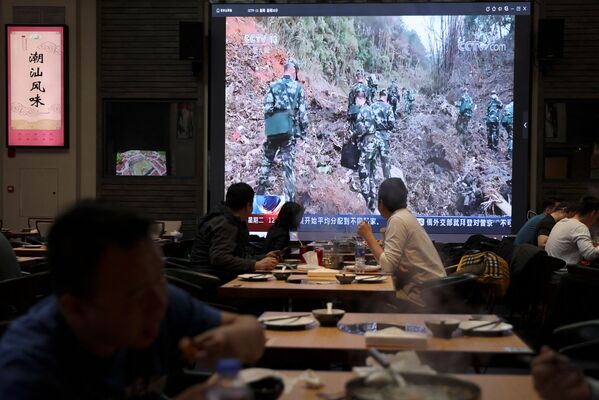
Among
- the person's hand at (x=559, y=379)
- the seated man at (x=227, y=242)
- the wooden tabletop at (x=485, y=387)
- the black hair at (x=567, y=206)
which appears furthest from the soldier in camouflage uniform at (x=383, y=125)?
the person's hand at (x=559, y=379)

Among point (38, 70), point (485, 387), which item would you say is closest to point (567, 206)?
A: point (485, 387)

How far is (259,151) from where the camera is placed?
9391 millimetres

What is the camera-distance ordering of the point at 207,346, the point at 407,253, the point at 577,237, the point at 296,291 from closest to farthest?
1. the point at 207,346
2. the point at 296,291
3. the point at 407,253
4. the point at 577,237

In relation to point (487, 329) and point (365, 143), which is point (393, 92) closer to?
point (365, 143)

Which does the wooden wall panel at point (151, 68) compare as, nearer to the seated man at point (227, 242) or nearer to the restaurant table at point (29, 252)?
the restaurant table at point (29, 252)

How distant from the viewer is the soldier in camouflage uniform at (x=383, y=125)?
9297 millimetres

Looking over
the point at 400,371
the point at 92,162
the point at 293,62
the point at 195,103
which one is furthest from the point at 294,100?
the point at 400,371

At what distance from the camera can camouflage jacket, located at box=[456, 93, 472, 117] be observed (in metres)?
9.21

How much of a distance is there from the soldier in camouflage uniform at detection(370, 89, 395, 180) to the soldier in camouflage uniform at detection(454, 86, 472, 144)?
2.78 ft

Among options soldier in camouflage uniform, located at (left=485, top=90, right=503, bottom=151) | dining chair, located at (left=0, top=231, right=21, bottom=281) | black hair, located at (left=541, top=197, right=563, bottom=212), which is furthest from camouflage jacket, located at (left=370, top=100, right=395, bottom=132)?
dining chair, located at (left=0, top=231, right=21, bottom=281)

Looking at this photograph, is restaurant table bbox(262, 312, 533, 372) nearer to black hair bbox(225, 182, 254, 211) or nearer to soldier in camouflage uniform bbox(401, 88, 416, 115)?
black hair bbox(225, 182, 254, 211)

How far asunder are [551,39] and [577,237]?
144 inches

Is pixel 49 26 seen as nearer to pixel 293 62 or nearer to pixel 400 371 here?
pixel 293 62

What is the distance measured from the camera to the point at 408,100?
930 cm
